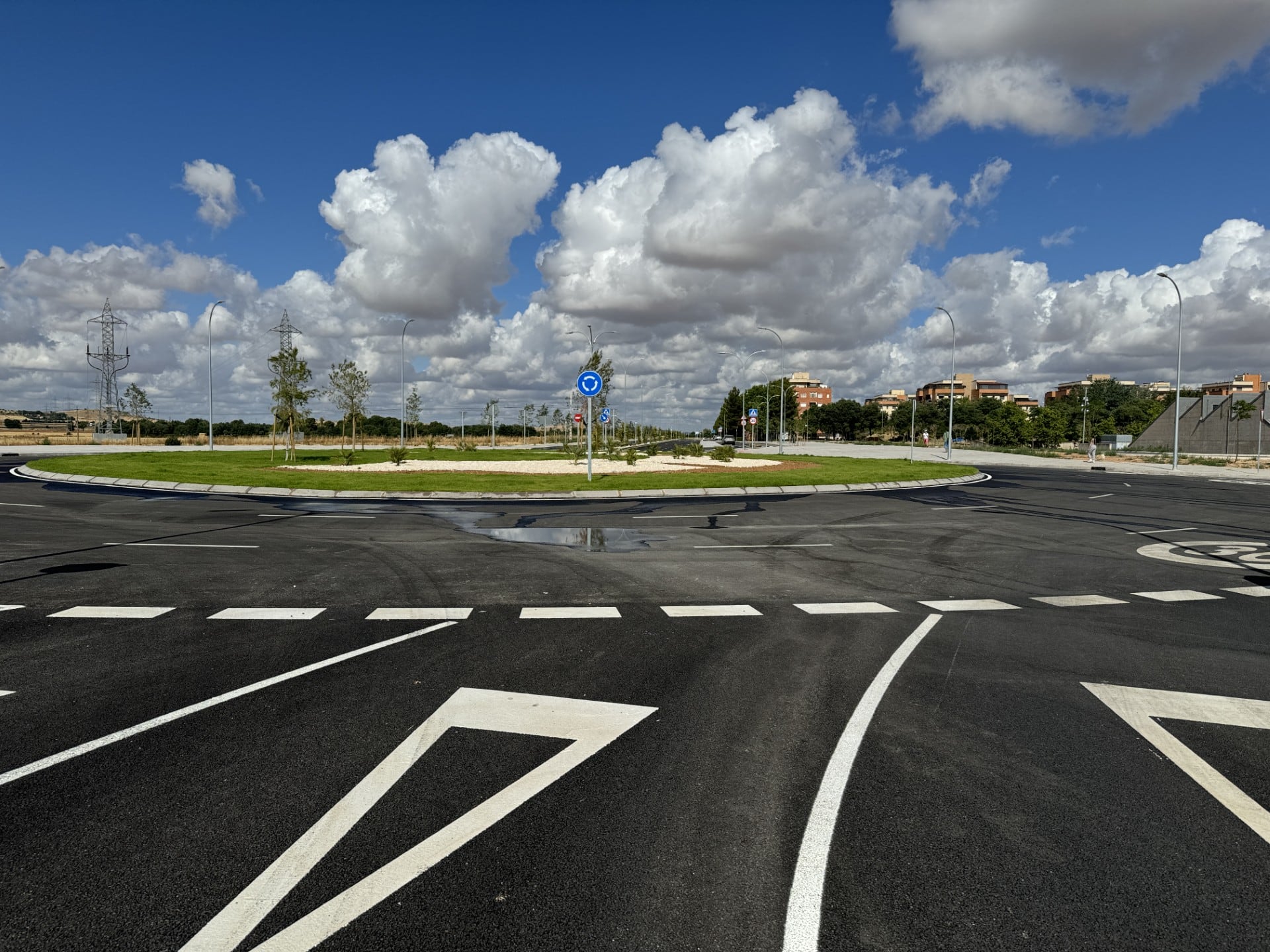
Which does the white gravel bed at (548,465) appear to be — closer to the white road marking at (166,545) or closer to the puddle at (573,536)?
the puddle at (573,536)

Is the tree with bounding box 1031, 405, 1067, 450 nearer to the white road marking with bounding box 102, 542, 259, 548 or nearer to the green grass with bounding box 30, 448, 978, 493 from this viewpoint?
the green grass with bounding box 30, 448, 978, 493

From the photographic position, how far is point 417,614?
22.5 ft

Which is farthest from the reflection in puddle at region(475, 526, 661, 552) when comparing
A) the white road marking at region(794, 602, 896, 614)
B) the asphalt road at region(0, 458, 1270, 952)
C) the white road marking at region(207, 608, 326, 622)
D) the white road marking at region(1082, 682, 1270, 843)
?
the white road marking at region(1082, 682, 1270, 843)

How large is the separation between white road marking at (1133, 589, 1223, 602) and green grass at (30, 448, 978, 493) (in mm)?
13839

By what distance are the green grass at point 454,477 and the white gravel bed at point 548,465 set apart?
1.21 metres

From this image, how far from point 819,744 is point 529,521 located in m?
10.6

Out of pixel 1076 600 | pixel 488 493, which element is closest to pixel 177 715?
pixel 1076 600

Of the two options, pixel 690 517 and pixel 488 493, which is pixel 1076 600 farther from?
pixel 488 493

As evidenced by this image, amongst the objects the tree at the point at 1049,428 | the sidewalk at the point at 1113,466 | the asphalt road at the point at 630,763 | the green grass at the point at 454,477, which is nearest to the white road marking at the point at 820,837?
the asphalt road at the point at 630,763

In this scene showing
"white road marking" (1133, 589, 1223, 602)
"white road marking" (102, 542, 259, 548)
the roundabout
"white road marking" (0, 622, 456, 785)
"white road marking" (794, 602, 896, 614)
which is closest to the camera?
"white road marking" (0, 622, 456, 785)

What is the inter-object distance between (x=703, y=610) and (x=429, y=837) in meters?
4.31

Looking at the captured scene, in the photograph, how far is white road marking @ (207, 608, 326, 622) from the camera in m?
6.67

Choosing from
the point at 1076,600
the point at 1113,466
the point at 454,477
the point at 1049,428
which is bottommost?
the point at 1076,600

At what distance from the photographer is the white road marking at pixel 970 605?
24.0ft
